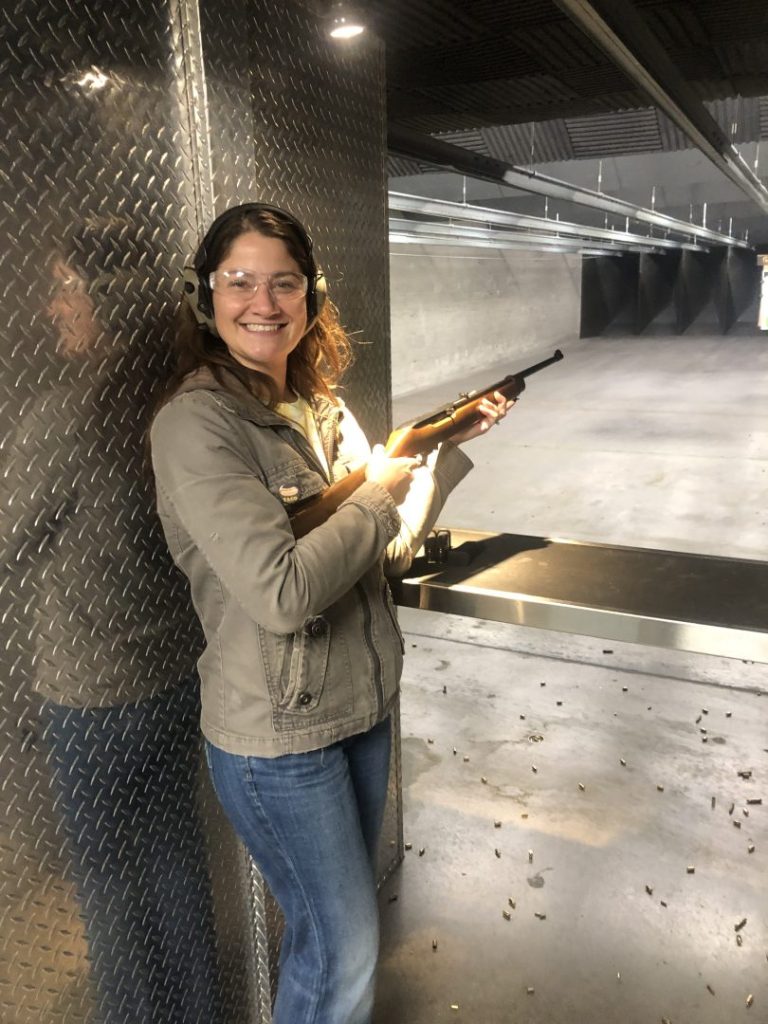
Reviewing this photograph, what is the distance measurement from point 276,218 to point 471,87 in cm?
154

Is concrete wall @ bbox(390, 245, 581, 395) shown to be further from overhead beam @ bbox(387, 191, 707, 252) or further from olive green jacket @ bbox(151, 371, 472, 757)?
olive green jacket @ bbox(151, 371, 472, 757)

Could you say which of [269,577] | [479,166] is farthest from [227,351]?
[479,166]

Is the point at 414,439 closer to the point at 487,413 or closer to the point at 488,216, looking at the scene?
the point at 487,413

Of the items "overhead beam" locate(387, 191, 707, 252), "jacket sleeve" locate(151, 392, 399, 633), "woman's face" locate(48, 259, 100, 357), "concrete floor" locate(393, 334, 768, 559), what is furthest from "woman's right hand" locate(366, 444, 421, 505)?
"concrete floor" locate(393, 334, 768, 559)

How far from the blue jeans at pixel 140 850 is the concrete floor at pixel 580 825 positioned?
1.43 ft

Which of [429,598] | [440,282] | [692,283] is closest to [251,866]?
[429,598]

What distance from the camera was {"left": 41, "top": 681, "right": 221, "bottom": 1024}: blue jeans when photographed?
1029 mm

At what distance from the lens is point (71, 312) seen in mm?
931

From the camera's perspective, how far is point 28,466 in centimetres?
91

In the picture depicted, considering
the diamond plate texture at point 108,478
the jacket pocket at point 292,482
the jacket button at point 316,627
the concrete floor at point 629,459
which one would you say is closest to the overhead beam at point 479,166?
the diamond plate texture at point 108,478

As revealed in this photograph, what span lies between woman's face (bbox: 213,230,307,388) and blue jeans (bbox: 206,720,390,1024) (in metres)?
0.47

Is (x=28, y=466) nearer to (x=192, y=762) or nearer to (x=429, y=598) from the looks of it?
(x=192, y=762)

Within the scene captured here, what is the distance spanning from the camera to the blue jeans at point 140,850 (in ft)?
3.38

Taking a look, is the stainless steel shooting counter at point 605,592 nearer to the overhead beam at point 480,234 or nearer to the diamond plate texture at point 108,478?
the diamond plate texture at point 108,478
